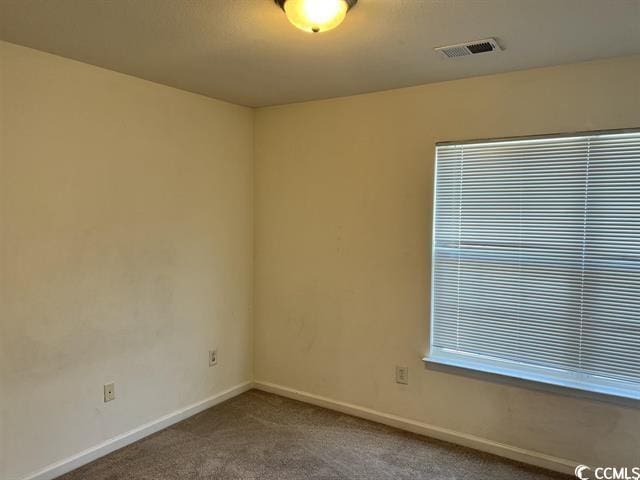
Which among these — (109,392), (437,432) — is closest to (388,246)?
(437,432)

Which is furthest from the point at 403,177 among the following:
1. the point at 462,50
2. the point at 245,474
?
the point at 245,474

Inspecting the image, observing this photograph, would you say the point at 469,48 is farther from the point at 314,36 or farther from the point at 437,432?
the point at 437,432

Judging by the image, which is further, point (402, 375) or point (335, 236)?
point (335, 236)

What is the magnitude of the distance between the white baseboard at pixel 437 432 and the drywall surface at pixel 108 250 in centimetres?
59

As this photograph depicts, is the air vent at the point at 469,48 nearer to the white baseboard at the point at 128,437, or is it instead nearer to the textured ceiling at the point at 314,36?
the textured ceiling at the point at 314,36

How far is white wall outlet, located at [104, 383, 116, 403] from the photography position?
110 inches

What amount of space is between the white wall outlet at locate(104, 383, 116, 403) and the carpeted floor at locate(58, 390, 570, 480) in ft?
1.11

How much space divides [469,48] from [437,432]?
94.6 inches

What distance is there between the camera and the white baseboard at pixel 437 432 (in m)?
2.64

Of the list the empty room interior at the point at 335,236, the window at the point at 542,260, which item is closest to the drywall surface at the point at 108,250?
the empty room interior at the point at 335,236

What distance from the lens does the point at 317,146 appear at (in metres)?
3.45

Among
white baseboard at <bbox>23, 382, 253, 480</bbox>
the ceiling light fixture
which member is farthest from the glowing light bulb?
white baseboard at <bbox>23, 382, 253, 480</bbox>

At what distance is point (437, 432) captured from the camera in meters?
3.00

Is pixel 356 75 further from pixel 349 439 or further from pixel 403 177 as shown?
pixel 349 439
